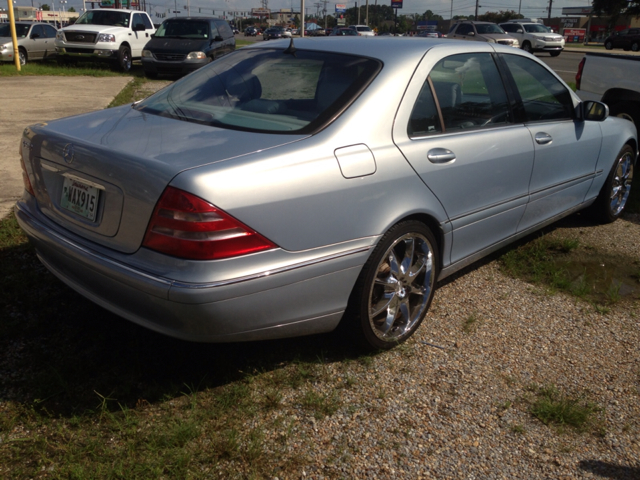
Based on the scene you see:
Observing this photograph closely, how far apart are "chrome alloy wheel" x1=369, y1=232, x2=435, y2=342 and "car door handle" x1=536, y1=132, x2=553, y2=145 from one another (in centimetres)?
134

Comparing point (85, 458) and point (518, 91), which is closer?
point (85, 458)

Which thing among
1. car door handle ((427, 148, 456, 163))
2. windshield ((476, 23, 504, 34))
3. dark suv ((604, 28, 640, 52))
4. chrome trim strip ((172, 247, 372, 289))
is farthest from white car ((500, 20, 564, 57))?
chrome trim strip ((172, 247, 372, 289))

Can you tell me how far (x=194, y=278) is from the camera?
234 centimetres

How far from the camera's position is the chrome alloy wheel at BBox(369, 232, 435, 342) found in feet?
10.1

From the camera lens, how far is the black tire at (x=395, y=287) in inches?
115

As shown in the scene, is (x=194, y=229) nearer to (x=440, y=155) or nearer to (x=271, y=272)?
(x=271, y=272)

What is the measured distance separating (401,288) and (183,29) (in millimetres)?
15299

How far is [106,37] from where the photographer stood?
17.2 m

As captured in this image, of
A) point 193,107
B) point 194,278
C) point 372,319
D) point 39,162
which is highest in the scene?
point 193,107

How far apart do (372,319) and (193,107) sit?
1.45 meters

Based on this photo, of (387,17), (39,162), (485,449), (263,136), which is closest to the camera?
(485,449)

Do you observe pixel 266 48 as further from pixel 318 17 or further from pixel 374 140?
pixel 318 17

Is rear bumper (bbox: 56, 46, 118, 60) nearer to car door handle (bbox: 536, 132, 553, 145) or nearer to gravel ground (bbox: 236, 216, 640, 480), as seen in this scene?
car door handle (bbox: 536, 132, 553, 145)

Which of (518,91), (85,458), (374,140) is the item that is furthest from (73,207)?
(518,91)
